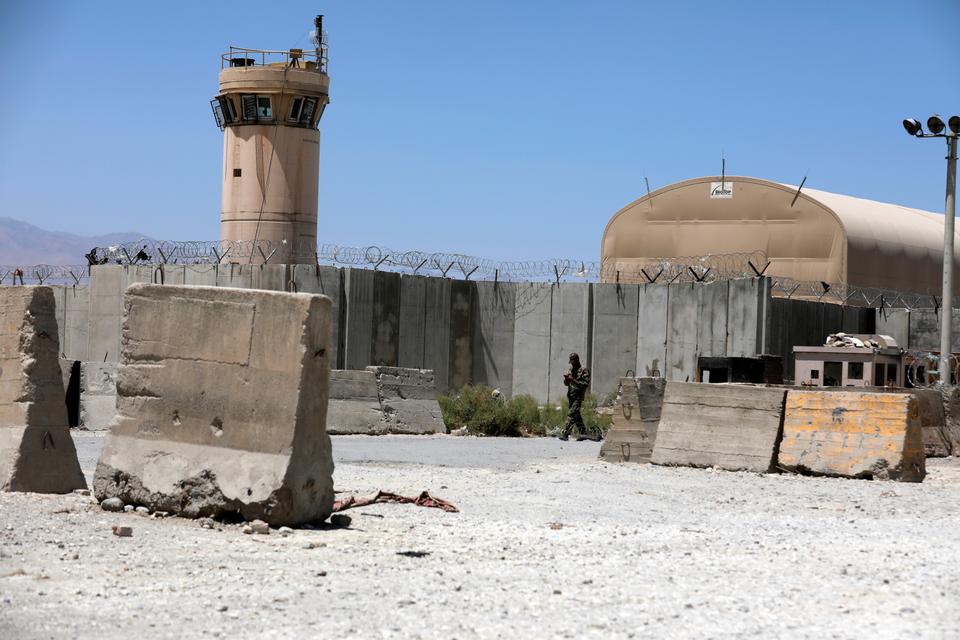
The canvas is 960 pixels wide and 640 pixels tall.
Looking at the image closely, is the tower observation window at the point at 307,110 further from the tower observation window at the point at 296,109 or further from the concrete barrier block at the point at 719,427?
the concrete barrier block at the point at 719,427

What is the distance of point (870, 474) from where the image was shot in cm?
1306

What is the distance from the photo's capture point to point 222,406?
9125 mm

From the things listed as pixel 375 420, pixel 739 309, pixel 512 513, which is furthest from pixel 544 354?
pixel 512 513

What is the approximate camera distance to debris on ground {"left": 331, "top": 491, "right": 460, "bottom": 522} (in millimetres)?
10062

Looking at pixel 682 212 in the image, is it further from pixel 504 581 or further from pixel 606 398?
pixel 504 581

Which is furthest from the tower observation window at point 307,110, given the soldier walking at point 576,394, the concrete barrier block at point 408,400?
the soldier walking at point 576,394

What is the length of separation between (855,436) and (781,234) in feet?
65.8

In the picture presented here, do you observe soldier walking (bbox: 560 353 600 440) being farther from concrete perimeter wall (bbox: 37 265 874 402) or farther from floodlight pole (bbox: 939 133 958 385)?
floodlight pole (bbox: 939 133 958 385)

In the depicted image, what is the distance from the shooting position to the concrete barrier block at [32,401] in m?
10.0

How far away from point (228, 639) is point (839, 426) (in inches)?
359

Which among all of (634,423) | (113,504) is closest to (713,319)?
(634,423)

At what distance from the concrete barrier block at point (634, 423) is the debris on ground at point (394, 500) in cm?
468

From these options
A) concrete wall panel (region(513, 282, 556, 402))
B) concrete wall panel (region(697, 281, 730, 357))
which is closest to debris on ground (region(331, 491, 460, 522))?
concrete wall panel (region(697, 281, 730, 357))

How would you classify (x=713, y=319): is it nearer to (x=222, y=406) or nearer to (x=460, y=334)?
(x=460, y=334)
